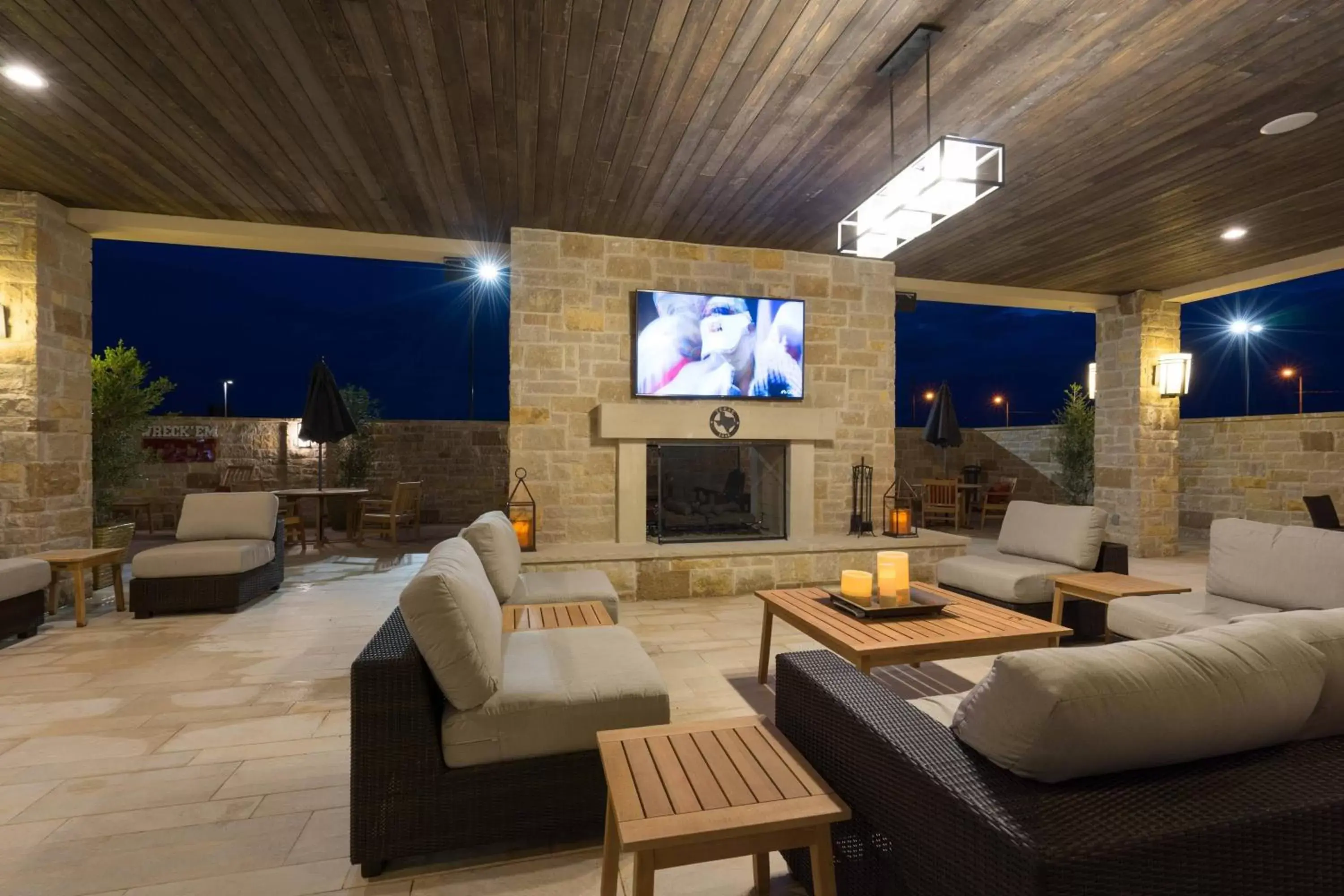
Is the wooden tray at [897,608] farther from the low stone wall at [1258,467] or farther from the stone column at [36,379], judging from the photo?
the low stone wall at [1258,467]

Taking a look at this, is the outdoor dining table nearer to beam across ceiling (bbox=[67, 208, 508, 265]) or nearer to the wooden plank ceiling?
beam across ceiling (bbox=[67, 208, 508, 265])

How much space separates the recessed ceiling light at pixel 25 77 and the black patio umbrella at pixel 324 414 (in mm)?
4372

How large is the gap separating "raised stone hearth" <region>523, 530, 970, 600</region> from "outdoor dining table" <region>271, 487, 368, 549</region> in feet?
10.4

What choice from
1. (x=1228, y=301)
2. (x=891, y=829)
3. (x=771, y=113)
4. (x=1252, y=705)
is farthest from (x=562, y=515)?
(x=1228, y=301)

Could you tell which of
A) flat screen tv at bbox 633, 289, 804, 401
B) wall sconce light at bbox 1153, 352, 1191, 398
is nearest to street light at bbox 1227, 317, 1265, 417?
wall sconce light at bbox 1153, 352, 1191, 398

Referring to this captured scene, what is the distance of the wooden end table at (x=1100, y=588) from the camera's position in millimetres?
3117

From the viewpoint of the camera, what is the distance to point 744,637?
12.3ft

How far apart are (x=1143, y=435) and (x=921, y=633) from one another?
A: 19.0ft

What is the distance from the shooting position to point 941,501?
28.0 feet

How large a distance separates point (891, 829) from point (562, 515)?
4.04m

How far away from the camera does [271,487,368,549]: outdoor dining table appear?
6.70 metres

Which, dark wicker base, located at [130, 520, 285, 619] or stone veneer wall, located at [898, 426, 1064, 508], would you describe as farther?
stone veneer wall, located at [898, 426, 1064, 508]

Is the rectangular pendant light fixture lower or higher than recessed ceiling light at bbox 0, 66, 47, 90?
lower

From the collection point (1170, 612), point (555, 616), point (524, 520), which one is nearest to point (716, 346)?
point (524, 520)
